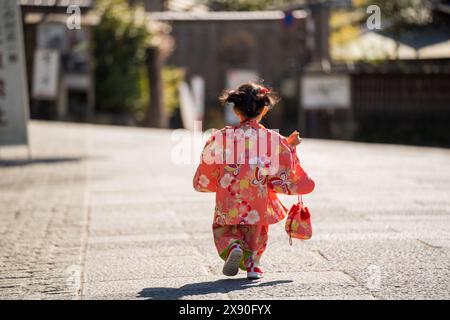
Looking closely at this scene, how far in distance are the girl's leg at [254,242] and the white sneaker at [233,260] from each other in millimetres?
154

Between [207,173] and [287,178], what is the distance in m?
0.50

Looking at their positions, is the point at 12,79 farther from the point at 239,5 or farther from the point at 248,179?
the point at 239,5

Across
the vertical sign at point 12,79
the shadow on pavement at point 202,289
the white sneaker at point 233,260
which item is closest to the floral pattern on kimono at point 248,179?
the white sneaker at point 233,260

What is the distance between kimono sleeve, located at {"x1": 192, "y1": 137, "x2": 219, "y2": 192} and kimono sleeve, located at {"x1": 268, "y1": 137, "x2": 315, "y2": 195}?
0.35 m

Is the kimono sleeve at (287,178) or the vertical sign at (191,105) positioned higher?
the kimono sleeve at (287,178)

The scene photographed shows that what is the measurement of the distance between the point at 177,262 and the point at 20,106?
8032mm

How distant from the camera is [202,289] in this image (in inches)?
223

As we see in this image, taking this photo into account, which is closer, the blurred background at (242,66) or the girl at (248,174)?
the girl at (248,174)

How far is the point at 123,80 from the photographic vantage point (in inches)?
973

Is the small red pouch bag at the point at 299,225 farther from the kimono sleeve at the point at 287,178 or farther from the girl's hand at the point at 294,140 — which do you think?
the girl's hand at the point at 294,140

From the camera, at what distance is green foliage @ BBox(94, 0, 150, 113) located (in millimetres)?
24703

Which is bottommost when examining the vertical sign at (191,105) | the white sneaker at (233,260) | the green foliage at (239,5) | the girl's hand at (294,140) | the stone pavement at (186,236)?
the vertical sign at (191,105)

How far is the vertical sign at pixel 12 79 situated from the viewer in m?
13.8

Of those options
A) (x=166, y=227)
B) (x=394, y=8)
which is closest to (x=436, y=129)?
(x=394, y=8)
